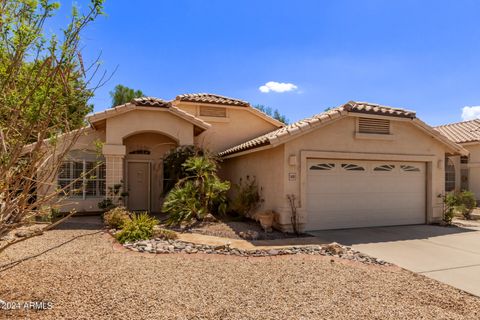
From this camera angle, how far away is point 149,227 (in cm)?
941

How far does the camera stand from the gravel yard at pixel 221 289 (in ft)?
14.8

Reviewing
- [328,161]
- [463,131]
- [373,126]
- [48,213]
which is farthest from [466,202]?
[48,213]

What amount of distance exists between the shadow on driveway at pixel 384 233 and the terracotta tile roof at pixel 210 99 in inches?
387

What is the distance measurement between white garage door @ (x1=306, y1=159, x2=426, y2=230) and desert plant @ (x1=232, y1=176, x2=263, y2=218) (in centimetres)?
252

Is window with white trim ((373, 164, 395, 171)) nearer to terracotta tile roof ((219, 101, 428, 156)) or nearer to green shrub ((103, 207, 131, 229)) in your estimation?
terracotta tile roof ((219, 101, 428, 156))

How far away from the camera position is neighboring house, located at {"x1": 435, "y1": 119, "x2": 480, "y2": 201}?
19375mm

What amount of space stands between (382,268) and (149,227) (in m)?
6.32

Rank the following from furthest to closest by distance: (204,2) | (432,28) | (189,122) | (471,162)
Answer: (471,162), (189,122), (432,28), (204,2)

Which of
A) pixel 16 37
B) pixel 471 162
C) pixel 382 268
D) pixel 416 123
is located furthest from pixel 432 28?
pixel 16 37

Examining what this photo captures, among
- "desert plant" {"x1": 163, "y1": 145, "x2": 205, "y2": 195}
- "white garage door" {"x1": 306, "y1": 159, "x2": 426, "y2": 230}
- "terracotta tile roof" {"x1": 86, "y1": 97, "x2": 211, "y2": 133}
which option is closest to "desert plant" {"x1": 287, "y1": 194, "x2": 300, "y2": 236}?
"white garage door" {"x1": 306, "y1": 159, "x2": 426, "y2": 230}

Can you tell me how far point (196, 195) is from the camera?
40.9ft

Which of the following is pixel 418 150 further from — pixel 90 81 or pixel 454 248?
pixel 90 81

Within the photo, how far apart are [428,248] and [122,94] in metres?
28.3

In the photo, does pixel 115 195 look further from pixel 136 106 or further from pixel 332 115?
pixel 332 115
